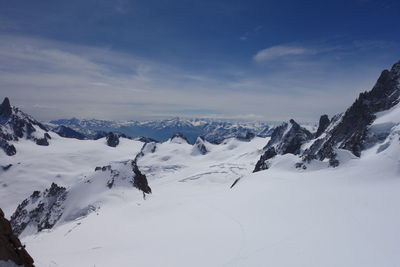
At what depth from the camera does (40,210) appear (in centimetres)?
7162

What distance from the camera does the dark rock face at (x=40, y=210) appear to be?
63.0 meters

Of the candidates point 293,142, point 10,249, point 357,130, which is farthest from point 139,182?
point 293,142

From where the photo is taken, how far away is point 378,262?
15.0 meters

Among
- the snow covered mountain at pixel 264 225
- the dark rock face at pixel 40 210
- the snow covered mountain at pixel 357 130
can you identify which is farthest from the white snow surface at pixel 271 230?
the dark rock face at pixel 40 210

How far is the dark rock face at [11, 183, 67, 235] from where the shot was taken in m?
63.0

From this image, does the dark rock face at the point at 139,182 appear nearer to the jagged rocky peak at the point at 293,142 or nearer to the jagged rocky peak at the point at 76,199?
the jagged rocky peak at the point at 76,199

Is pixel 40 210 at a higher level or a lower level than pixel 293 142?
lower

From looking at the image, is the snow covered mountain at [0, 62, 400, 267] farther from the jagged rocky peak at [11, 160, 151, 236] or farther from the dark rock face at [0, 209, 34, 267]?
the dark rock face at [0, 209, 34, 267]

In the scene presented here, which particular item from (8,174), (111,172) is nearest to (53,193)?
(111,172)

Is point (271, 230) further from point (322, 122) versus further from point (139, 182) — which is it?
point (322, 122)

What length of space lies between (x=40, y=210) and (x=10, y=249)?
6866cm

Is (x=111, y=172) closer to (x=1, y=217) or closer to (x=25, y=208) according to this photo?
(x=25, y=208)

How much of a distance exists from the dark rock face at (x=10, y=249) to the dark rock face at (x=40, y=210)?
53237 millimetres

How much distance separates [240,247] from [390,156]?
1288 inches
